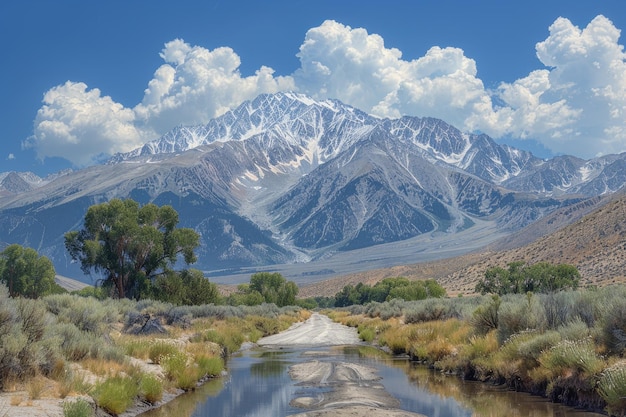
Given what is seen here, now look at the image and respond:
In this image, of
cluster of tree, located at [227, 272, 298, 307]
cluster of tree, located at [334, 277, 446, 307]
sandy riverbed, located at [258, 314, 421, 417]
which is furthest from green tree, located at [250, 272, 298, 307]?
sandy riverbed, located at [258, 314, 421, 417]

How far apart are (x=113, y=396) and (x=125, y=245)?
4800cm

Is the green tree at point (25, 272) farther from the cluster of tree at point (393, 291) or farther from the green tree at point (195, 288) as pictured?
the cluster of tree at point (393, 291)

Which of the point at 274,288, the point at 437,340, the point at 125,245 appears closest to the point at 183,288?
the point at 125,245

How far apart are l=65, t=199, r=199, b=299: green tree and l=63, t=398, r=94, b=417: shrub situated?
49110 millimetres

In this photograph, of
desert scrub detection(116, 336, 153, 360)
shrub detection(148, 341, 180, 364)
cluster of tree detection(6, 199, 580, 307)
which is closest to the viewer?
desert scrub detection(116, 336, 153, 360)

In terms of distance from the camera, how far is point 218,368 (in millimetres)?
30078

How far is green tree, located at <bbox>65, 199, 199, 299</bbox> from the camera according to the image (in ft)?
211

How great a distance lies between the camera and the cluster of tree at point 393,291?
124 metres

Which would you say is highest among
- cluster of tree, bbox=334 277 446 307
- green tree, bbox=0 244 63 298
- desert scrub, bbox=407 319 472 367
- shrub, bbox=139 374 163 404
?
green tree, bbox=0 244 63 298

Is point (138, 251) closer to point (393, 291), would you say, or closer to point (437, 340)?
point (437, 340)

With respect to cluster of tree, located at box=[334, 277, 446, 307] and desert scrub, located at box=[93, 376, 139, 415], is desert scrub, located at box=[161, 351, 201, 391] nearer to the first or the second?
desert scrub, located at box=[93, 376, 139, 415]

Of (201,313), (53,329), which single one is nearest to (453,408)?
(53,329)

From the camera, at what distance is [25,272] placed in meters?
106

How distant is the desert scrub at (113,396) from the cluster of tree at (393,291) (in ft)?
333
